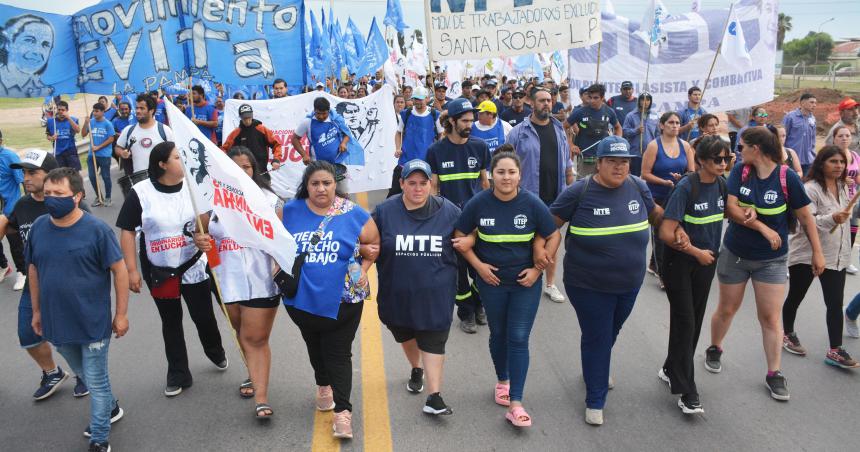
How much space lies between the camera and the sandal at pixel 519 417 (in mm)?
3900

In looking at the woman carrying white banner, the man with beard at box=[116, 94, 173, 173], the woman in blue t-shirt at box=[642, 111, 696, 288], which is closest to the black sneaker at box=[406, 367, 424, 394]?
the woman carrying white banner

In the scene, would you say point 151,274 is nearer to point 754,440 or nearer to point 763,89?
point 754,440

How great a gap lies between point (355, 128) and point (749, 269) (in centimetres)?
749

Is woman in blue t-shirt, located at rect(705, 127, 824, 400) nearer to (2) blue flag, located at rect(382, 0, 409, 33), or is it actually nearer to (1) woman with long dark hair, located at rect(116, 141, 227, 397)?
(1) woman with long dark hair, located at rect(116, 141, 227, 397)

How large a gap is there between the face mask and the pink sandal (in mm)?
2874

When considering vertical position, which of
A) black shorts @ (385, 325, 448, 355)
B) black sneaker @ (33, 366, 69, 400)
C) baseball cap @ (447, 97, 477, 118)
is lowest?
black sneaker @ (33, 366, 69, 400)

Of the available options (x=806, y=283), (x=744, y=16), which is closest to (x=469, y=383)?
(x=806, y=283)

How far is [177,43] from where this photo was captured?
25.9ft

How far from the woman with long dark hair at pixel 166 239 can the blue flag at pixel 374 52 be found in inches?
465

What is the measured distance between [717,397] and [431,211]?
2.37 meters

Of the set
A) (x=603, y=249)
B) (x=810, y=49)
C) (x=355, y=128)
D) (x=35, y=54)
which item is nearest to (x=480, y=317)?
A: (x=603, y=249)

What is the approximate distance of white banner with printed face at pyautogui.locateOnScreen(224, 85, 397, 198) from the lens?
10.6 metres

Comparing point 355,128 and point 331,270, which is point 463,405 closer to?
point 331,270

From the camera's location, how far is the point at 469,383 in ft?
14.8
